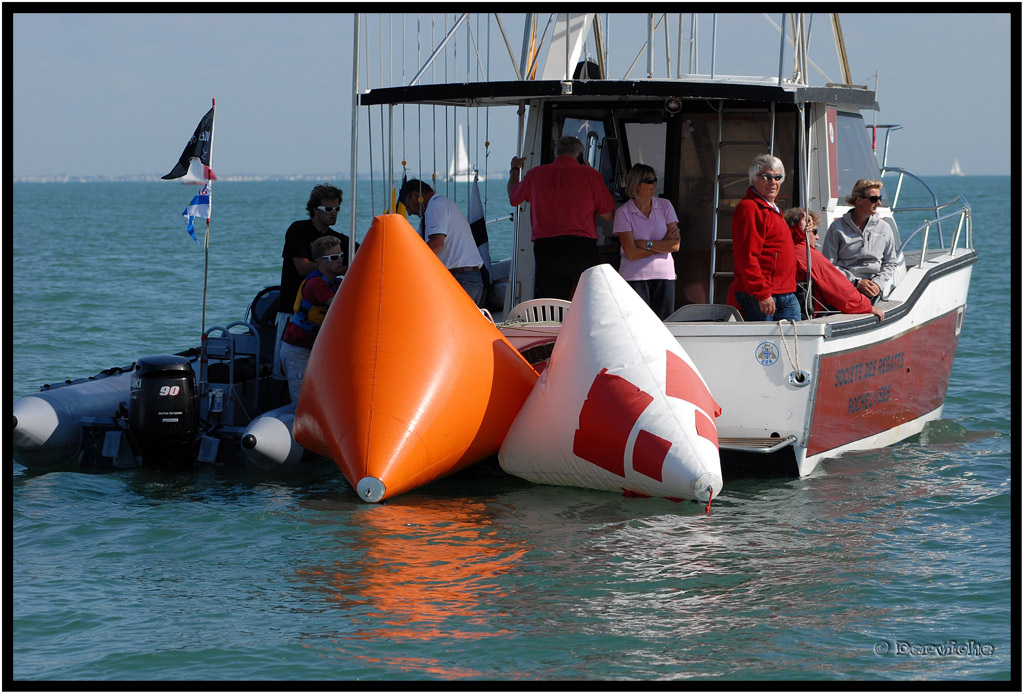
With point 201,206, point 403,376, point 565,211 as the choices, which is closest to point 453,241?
point 565,211

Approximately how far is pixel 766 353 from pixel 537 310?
1.80 metres

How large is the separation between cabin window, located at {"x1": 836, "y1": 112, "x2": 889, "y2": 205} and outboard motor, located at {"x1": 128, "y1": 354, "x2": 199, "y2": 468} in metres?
5.33

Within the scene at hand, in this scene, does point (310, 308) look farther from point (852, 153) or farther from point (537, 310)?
point (852, 153)

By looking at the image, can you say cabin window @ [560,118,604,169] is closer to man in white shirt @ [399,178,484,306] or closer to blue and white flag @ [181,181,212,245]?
man in white shirt @ [399,178,484,306]

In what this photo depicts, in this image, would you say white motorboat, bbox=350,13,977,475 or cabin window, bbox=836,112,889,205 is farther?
cabin window, bbox=836,112,889,205

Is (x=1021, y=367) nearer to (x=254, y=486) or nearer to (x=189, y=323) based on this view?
(x=254, y=486)

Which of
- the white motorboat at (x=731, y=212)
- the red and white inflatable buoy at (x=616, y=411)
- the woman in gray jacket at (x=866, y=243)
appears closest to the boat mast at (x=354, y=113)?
the white motorboat at (x=731, y=212)

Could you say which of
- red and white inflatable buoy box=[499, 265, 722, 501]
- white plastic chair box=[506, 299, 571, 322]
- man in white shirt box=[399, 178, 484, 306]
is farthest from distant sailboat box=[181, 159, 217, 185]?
red and white inflatable buoy box=[499, 265, 722, 501]

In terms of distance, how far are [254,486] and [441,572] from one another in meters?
2.42

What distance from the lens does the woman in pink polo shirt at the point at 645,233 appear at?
28.6 ft

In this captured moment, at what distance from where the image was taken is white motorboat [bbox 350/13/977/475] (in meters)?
7.92

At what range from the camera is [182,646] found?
5.43 meters

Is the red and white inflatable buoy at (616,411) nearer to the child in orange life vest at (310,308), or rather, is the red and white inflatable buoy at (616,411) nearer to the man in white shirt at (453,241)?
the man in white shirt at (453,241)

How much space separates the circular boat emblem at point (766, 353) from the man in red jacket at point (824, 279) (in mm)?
732
